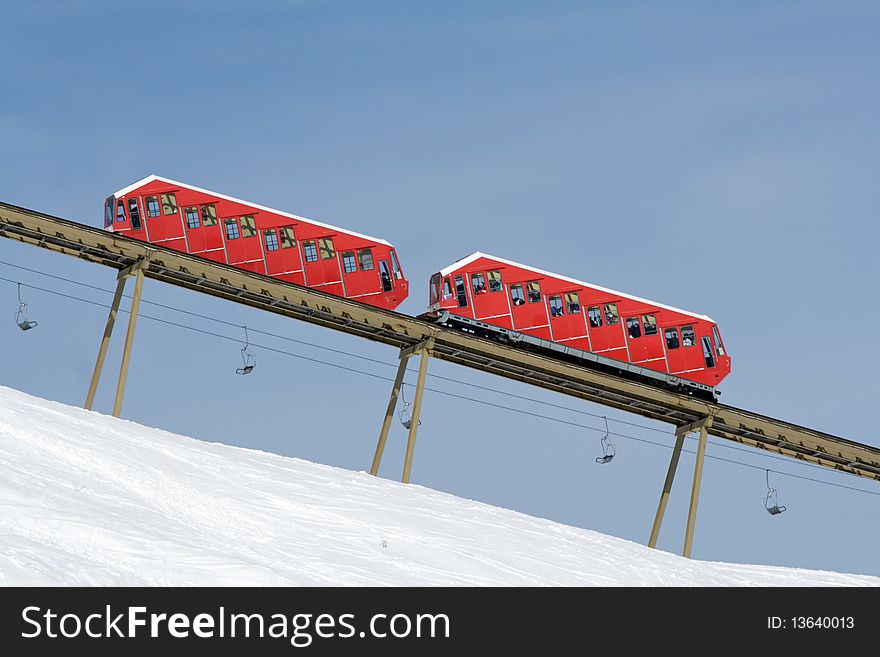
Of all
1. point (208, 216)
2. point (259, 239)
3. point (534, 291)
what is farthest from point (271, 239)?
point (534, 291)

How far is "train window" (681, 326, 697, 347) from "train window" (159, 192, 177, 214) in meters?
16.6

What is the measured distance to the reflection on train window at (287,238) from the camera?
3444 centimetres

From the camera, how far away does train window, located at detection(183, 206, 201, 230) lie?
109 feet

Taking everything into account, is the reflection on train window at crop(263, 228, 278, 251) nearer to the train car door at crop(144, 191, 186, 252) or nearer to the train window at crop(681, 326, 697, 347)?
the train car door at crop(144, 191, 186, 252)

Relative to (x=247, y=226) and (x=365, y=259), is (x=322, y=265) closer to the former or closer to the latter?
(x=365, y=259)

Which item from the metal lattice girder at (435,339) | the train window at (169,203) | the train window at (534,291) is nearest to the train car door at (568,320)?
the train window at (534,291)

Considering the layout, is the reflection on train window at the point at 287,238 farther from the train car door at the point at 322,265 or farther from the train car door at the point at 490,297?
the train car door at the point at 490,297

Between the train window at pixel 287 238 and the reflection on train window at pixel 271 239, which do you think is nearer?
the reflection on train window at pixel 271 239

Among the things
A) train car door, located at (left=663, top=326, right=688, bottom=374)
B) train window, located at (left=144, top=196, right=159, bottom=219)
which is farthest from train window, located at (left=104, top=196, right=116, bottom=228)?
train car door, located at (left=663, top=326, right=688, bottom=374)

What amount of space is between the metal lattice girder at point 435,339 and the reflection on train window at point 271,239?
2.55 m

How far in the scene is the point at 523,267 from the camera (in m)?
36.9

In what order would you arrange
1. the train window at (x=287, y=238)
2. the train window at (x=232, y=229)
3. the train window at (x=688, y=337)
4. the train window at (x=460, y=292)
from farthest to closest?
the train window at (x=688, y=337) → the train window at (x=460, y=292) → the train window at (x=287, y=238) → the train window at (x=232, y=229)
